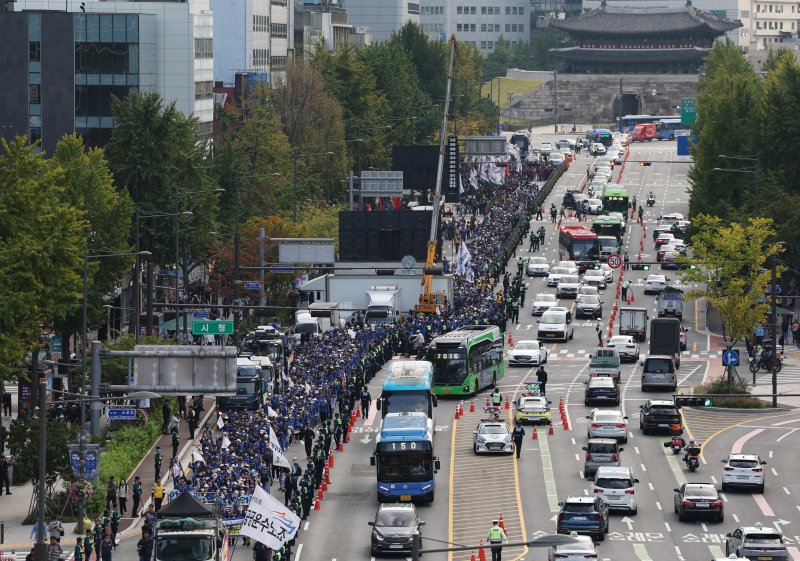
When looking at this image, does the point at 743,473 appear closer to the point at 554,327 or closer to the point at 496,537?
the point at 496,537

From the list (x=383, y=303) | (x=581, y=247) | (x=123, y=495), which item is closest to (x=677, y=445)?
(x=123, y=495)

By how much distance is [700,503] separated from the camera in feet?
228

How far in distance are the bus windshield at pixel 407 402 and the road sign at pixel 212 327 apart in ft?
24.1

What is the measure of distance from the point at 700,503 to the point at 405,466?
34.4ft

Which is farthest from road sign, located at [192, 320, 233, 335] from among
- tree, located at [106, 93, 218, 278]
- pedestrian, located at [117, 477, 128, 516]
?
tree, located at [106, 93, 218, 278]

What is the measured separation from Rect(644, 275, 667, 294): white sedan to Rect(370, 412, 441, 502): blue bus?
200 feet

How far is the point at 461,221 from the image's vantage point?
165 metres

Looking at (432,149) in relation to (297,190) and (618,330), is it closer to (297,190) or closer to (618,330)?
(297,190)

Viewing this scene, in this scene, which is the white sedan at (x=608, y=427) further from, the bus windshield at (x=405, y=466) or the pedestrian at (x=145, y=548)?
the pedestrian at (x=145, y=548)

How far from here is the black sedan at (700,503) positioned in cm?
6944

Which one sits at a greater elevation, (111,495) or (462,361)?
(462,361)

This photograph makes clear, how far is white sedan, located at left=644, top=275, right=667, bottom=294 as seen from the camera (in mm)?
132250

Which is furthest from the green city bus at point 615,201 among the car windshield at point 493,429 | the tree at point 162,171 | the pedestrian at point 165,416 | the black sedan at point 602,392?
the car windshield at point 493,429

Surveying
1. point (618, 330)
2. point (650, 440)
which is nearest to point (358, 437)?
point (650, 440)
